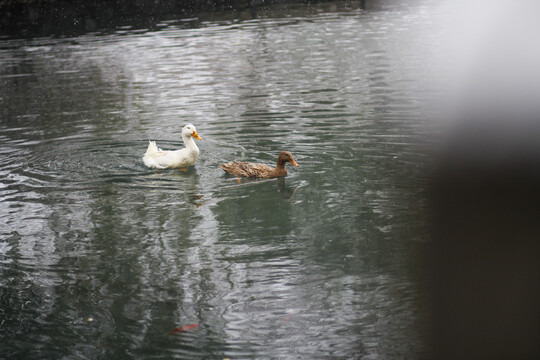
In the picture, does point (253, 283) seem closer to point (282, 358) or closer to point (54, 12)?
point (282, 358)

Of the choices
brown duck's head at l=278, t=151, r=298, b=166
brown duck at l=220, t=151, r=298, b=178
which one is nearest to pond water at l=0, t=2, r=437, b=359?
brown duck at l=220, t=151, r=298, b=178

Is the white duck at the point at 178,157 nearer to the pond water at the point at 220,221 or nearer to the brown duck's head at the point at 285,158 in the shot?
the pond water at the point at 220,221

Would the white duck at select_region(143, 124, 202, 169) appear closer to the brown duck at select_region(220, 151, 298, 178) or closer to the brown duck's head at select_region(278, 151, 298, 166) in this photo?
the brown duck at select_region(220, 151, 298, 178)

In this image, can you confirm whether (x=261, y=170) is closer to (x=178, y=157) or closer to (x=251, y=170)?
(x=251, y=170)

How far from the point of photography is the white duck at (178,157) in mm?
10367

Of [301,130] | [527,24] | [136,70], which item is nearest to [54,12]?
[136,70]

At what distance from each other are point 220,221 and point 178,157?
94.6 inches

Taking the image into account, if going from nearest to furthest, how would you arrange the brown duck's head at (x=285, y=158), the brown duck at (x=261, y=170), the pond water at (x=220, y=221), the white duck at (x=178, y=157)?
the pond water at (x=220, y=221), the brown duck's head at (x=285, y=158), the brown duck at (x=261, y=170), the white duck at (x=178, y=157)

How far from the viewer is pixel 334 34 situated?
1011 inches

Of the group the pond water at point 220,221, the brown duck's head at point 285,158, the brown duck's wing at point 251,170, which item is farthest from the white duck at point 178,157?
the brown duck's head at point 285,158

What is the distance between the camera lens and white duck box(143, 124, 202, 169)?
34.0 feet

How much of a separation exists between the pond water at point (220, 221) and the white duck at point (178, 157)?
0.14 metres

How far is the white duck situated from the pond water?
141 millimetres

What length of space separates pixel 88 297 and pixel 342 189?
12.8 feet
